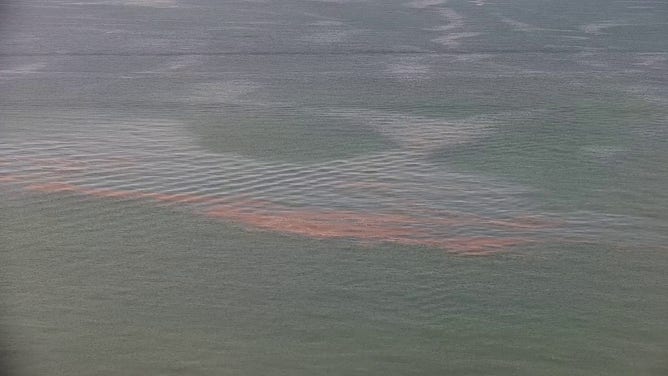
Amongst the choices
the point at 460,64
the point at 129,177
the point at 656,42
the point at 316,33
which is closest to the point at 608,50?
the point at 656,42

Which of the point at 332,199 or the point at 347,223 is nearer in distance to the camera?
the point at 347,223

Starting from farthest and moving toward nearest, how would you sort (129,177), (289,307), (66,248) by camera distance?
(129,177) → (66,248) → (289,307)

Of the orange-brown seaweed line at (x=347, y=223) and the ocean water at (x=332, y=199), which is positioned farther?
the orange-brown seaweed line at (x=347, y=223)

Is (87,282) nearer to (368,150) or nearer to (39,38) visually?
(368,150)

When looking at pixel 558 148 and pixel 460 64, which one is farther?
pixel 460 64

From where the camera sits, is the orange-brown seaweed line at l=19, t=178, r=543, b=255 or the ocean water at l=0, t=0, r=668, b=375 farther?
the orange-brown seaweed line at l=19, t=178, r=543, b=255

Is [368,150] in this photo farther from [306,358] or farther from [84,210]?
[306,358]

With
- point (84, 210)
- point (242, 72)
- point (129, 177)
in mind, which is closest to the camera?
point (84, 210)

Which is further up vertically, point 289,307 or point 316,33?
point 316,33
